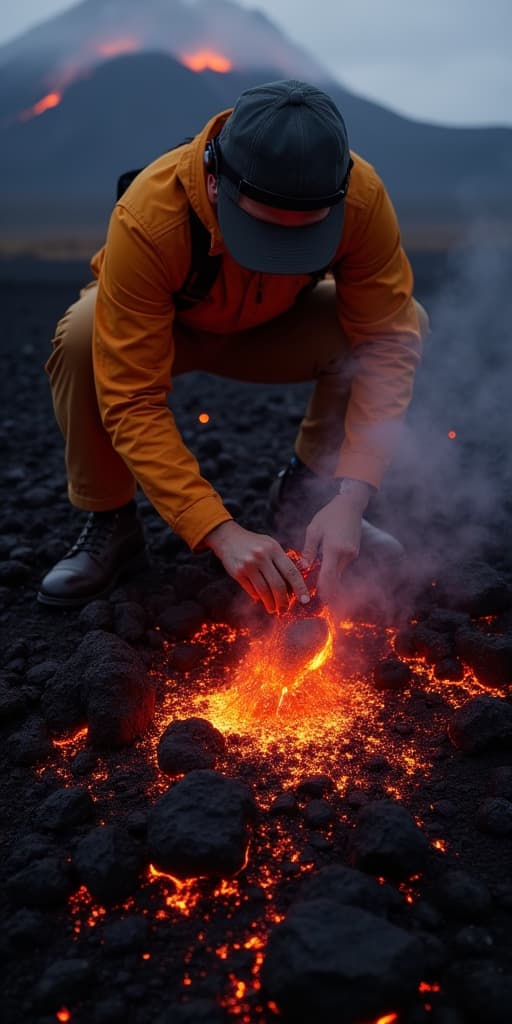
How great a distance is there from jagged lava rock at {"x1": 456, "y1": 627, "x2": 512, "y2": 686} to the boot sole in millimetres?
1307

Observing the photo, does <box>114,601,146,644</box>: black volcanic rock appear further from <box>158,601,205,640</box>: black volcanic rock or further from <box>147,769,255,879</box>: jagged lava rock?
<box>147,769,255,879</box>: jagged lava rock

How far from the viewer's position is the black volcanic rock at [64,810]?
2041 mm

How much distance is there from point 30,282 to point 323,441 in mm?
12976


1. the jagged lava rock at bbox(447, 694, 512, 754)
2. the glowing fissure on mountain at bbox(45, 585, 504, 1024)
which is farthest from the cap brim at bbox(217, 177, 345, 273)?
the jagged lava rock at bbox(447, 694, 512, 754)

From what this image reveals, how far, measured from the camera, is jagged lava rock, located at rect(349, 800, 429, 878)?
71.6 inches

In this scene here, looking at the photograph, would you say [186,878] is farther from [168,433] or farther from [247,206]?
[247,206]

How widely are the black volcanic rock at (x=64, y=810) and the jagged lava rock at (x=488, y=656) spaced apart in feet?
4.01

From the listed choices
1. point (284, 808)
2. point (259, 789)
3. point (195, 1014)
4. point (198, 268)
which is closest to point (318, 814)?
point (284, 808)

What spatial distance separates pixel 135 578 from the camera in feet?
10.8

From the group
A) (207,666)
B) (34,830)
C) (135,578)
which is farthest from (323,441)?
(34,830)

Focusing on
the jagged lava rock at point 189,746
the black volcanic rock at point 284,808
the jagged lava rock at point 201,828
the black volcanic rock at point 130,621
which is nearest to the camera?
the jagged lava rock at point 201,828

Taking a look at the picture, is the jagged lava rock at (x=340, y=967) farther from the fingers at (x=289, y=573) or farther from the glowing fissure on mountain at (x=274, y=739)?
the fingers at (x=289, y=573)

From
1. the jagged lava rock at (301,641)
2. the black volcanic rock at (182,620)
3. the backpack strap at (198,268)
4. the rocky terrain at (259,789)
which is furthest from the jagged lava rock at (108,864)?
the backpack strap at (198,268)

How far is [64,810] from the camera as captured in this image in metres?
2.05
